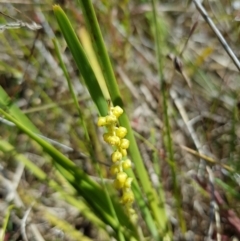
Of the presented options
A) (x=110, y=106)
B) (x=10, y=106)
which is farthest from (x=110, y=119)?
(x=10, y=106)

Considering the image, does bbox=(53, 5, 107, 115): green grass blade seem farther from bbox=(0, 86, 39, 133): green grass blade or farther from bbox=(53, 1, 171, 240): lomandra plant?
bbox=(0, 86, 39, 133): green grass blade

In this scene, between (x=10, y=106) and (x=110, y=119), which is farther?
(x=10, y=106)

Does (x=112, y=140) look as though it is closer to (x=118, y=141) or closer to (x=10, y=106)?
(x=118, y=141)

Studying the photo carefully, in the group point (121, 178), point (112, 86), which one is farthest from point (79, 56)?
point (121, 178)

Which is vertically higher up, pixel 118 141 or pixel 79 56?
pixel 79 56

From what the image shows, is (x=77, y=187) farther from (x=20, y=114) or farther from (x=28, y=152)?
(x=28, y=152)

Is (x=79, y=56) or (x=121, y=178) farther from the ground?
(x=79, y=56)

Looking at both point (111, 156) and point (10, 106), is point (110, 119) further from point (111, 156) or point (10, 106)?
point (10, 106)

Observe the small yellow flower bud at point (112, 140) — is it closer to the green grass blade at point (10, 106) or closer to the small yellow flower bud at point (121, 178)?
the small yellow flower bud at point (121, 178)

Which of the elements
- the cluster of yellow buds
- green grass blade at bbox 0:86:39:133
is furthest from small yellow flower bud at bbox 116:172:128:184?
green grass blade at bbox 0:86:39:133

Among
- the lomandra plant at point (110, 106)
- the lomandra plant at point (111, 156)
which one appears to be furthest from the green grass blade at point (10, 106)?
the lomandra plant at point (110, 106)

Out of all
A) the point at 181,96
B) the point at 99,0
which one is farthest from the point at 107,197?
the point at 99,0
